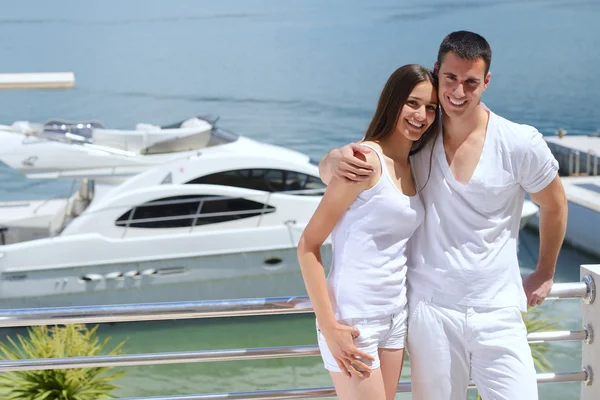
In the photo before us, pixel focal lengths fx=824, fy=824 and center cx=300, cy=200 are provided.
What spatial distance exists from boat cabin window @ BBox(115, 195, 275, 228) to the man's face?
8542mm

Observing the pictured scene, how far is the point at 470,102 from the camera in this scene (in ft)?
7.12

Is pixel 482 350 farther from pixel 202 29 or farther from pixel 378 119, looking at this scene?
pixel 202 29

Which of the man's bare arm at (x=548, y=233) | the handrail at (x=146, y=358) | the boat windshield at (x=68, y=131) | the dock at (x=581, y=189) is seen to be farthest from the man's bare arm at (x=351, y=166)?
the dock at (x=581, y=189)

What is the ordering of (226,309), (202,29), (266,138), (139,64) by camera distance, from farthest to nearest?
(202,29) < (139,64) < (266,138) < (226,309)

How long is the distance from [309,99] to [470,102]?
53255mm

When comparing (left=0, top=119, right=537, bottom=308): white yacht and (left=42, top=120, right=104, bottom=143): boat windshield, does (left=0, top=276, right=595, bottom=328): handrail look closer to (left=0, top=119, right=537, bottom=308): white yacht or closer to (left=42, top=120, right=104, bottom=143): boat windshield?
(left=0, top=119, right=537, bottom=308): white yacht

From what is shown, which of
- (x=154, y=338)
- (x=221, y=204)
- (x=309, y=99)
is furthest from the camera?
(x=309, y=99)

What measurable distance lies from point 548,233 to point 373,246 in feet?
1.88

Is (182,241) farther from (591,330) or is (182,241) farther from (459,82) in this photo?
(459,82)

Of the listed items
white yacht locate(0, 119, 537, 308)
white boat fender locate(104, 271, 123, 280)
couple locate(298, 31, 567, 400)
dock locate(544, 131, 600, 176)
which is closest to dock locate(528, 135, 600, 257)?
dock locate(544, 131, 600, 176)

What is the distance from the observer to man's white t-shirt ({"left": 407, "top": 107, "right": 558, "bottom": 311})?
2.21 meters

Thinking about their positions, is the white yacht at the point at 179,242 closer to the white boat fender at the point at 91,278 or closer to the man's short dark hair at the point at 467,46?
the white boat fender at the point at 91,278

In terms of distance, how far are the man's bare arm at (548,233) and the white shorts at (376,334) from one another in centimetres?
46

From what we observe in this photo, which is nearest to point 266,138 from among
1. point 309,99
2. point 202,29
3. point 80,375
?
point 309,99
